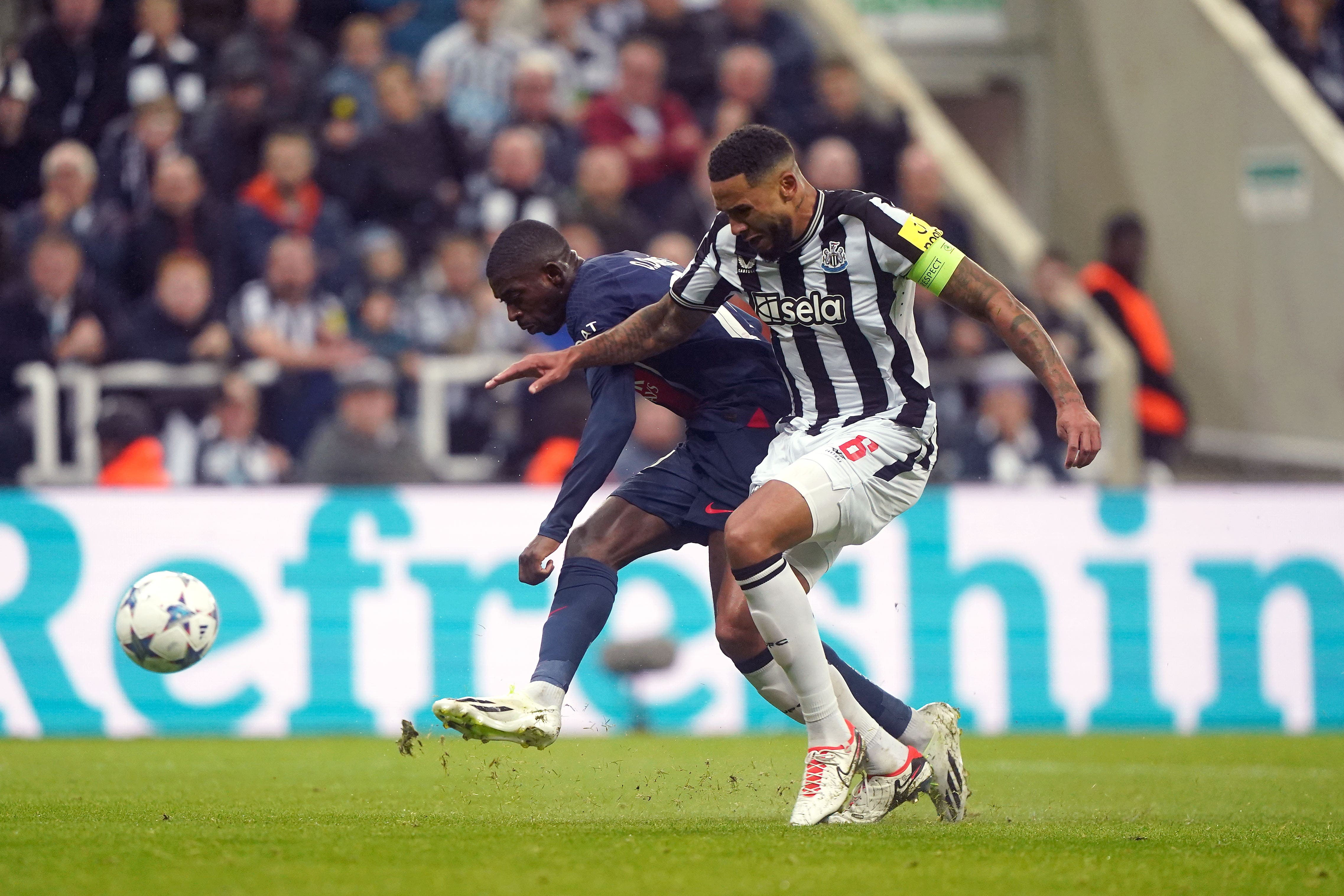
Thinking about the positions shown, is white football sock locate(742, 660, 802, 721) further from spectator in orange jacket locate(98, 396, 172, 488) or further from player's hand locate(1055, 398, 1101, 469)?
spectator in orange jacket locate(98, 396, 172, 488)

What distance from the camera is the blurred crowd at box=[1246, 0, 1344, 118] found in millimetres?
15438

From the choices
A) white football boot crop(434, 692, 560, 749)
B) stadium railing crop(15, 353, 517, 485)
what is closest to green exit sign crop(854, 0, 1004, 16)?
stadium railing crop(15, 353, 517, 485)

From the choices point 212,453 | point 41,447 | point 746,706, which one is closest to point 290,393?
point 212,453

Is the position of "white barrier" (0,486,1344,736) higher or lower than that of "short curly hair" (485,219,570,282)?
lower

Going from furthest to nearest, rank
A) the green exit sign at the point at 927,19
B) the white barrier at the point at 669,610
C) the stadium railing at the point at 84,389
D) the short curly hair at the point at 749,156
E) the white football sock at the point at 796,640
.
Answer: the green exit sign at the point at 927,19 < the stadium railing at the point at 84,389 < the white barrier at the point at 669,610 < the white football sock at the point at 796,640 < the short curly hair at the point at 749,156

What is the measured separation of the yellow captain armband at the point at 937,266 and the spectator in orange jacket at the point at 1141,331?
716 cm

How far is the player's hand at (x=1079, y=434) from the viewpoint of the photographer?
538 cm

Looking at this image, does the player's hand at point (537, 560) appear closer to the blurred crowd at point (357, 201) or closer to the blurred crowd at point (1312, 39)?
the blurred crowd at point (357, 201)

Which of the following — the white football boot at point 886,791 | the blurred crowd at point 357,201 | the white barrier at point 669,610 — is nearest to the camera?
the white football boot at point 886,791

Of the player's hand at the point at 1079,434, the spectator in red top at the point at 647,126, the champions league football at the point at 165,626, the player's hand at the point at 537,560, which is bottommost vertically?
the champions league football at the point at 165,626

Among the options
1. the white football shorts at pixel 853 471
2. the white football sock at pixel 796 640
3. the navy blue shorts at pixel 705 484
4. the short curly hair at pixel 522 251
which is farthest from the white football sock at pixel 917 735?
the short curly hair at pixel 522 251

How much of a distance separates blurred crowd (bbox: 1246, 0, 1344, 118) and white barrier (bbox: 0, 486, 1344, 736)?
19.4 ft

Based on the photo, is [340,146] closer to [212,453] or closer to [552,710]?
[212,453]

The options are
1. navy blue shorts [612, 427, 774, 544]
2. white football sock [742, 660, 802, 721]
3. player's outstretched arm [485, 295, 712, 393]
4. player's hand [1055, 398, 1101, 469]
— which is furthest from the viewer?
white football sock [742, 660, 802, 721]
